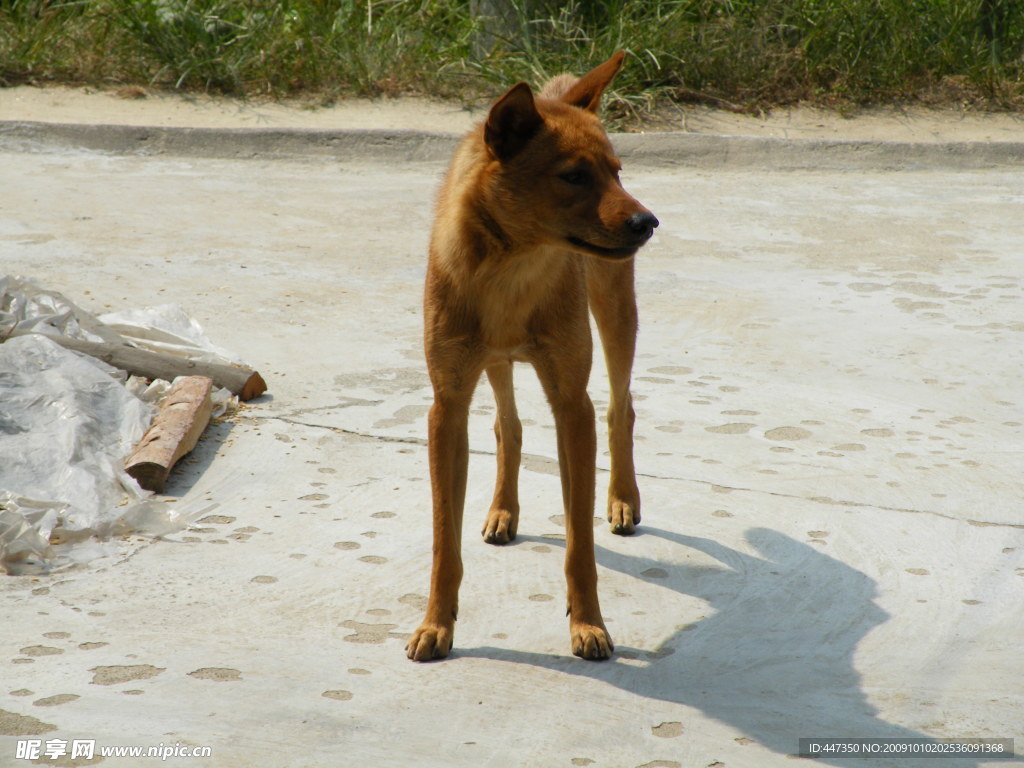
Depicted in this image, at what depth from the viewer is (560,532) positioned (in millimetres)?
4230

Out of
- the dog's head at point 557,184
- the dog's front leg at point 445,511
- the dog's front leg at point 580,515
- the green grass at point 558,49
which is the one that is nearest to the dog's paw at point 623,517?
the dog's front leg at point 580,515

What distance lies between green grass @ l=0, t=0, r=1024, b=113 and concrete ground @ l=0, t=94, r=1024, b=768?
387 cm

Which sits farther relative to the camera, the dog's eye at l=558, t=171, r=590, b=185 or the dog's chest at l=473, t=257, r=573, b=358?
the dog's chest at l=473, t=257, r=573, b=358

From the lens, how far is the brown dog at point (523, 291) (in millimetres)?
3131

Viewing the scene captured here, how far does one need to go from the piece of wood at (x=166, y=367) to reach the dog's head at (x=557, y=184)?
2448 millimetres

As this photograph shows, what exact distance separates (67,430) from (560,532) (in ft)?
6.82

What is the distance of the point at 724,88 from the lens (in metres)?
12.3

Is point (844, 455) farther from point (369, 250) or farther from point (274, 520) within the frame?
point (369, 250)

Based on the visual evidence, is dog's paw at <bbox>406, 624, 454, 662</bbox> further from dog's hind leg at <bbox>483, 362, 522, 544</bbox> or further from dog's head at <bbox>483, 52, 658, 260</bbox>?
dog's head at <bbox>483, 52, 658, 260</bbox>

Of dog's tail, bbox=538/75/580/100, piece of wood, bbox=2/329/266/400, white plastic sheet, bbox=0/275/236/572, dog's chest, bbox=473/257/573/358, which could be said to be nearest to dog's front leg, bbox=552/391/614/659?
dog's chest, bbox=473/257/573/358

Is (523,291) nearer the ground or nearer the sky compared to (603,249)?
nearer the ground

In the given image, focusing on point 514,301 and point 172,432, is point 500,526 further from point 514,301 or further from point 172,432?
point 172,432

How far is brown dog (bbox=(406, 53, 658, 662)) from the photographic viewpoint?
Answer: 3.13 m

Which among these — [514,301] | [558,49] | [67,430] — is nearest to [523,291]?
[514,301]
